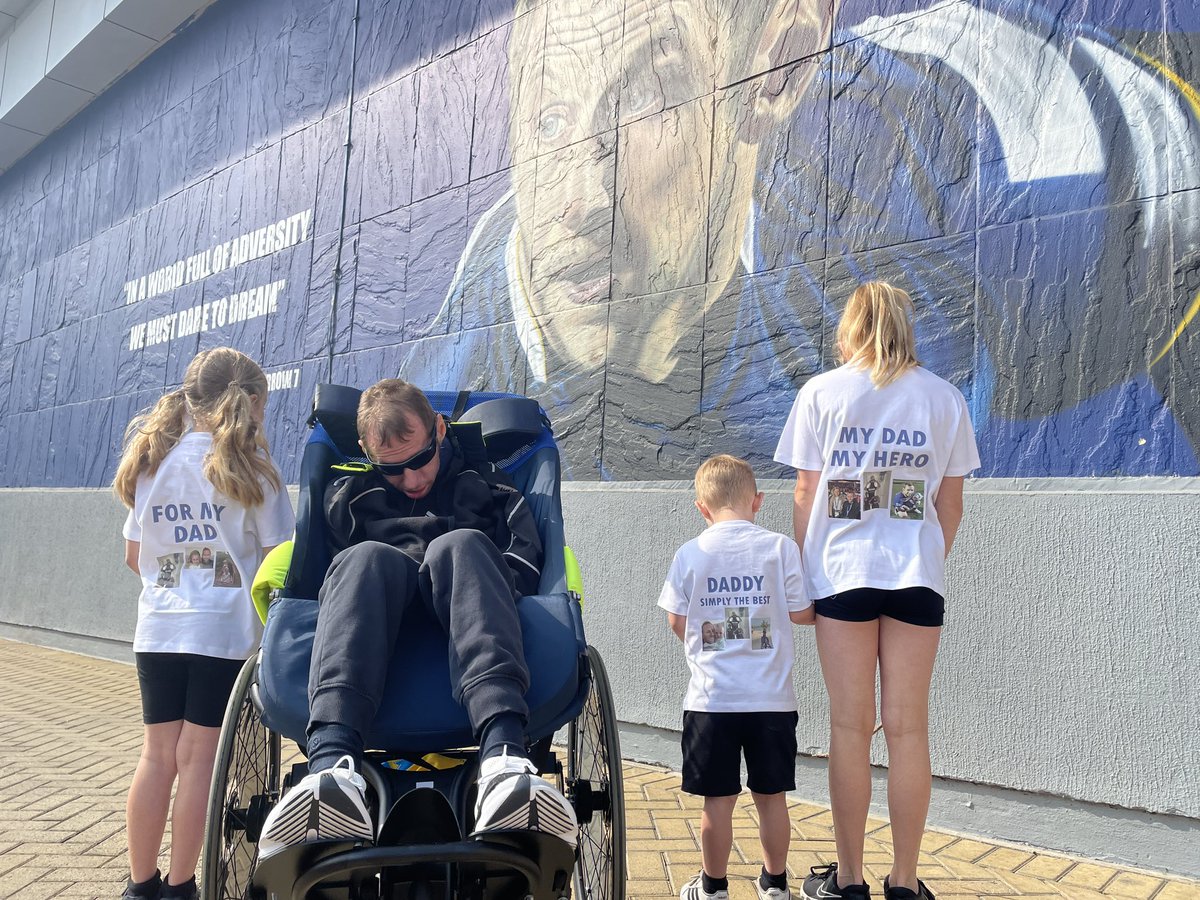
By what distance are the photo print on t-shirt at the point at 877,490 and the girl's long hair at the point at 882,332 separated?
25cm

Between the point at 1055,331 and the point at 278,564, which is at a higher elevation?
the point at 1055,331

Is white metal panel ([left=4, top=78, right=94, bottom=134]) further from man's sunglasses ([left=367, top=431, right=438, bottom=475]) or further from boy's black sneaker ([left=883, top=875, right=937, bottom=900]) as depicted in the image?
boy's black sneaker ([left=883, top=875, right=937, bottom=900])

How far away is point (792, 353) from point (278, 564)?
2.66 meters

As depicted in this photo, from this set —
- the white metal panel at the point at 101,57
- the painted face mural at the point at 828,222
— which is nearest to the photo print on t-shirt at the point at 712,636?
the painted face mural at the point at 828,222

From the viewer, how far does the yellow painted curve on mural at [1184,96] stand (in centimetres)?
316

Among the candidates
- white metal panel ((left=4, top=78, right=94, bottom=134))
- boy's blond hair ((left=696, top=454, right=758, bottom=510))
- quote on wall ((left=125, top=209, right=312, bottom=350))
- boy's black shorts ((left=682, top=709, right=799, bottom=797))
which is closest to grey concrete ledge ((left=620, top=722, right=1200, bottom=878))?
boy's black shorts ((left=682, top=709, right=799, bottom=797))

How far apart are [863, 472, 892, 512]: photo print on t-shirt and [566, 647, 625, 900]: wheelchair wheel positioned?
83 centimetres

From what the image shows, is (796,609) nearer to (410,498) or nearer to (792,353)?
(410,498)

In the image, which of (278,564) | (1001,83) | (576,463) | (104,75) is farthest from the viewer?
(104,75)

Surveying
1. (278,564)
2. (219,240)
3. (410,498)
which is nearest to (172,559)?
(278,564)

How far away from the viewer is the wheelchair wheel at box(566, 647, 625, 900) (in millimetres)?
2145

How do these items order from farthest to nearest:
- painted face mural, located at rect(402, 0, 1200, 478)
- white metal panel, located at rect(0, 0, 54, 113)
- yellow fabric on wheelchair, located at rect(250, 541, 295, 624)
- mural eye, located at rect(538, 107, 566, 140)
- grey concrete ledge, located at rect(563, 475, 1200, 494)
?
white metal panel, located at rect(0, 0, 54, 113), mural eye, located at rect(538, 107, 566, 140), painted face mural, located at rect(402, 0, 1200, 478), grey concrete ledge, located at rect(563, 475, 1200, 494), yellow fabric on wheelchair, located at rect(250, 541, 295, 624)

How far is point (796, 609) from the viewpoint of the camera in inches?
102

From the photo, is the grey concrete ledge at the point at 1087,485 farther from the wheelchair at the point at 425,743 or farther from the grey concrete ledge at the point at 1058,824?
the wheelchair at the point at 425,743
